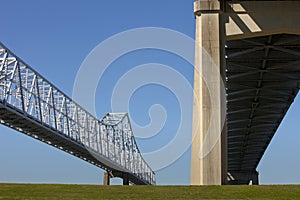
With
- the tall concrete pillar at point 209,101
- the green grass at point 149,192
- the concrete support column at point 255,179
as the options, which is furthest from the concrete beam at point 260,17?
the concrete support column at point 255,179

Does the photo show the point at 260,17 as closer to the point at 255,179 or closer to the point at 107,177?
the point at 107,177

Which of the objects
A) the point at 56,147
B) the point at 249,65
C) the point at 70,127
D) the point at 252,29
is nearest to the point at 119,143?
the point at 70,127

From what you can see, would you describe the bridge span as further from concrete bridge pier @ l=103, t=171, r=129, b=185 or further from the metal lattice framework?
concrete bridge pier @ l=103, t=171, r=129, b=185

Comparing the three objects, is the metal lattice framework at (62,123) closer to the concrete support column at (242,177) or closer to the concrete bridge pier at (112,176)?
the concrete bridge pier at (112,176)

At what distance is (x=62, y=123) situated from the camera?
7238 cm

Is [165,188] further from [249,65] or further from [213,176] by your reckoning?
[249,65]

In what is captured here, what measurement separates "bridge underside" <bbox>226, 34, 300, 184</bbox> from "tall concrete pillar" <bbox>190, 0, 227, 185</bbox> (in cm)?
964

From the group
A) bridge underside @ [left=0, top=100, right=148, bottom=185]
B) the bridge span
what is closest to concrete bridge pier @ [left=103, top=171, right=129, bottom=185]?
bridge underside @ [left=0, top=100, right=148, bottom=185]

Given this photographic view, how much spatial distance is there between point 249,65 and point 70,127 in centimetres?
3691

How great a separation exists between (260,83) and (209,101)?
87.2ft

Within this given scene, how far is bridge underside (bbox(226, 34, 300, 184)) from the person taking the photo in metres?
39.6

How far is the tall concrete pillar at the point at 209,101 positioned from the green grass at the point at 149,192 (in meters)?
7.90

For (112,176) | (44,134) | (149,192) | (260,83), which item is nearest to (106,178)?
(112,176)

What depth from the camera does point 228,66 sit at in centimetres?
4469
